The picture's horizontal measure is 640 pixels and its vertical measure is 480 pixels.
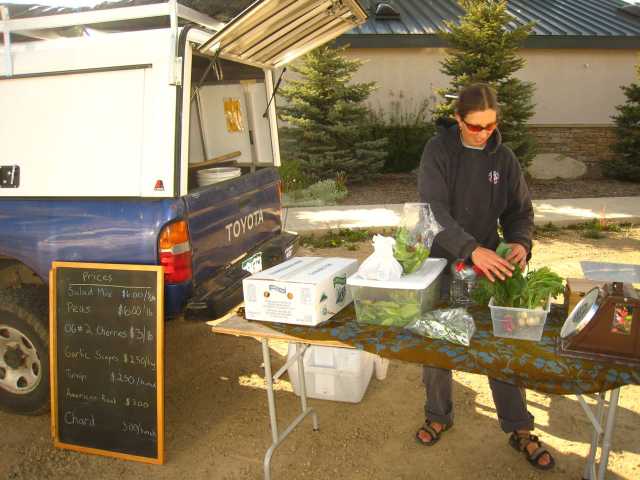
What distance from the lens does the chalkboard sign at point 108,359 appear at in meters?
3.15

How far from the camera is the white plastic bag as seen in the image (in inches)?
99.7

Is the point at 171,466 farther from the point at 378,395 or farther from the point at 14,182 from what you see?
the point at 14,182

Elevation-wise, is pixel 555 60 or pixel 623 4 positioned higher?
pixel 623 4

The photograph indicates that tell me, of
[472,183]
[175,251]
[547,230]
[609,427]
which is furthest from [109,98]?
[547,230]

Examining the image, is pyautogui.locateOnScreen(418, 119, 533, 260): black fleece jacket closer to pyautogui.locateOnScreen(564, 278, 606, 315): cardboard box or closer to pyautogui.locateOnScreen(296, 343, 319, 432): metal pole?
pyautogui.locateOnScreen(564, 278, 606, 315): cardboard box

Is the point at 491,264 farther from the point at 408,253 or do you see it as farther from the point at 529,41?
the point at 529,41

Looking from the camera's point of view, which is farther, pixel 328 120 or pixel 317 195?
pixel 328 120

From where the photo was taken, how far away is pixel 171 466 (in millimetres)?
3256

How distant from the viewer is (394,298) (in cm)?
259

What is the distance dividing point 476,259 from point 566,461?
1410 millimetres

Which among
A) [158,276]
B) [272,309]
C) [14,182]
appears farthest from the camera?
[14,182]

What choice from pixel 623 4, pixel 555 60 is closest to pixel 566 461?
pixel 555 60

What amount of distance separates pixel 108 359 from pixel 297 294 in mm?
1358

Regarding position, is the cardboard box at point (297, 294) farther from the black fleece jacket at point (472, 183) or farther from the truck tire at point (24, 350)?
the truck tire at point (24, 350)
